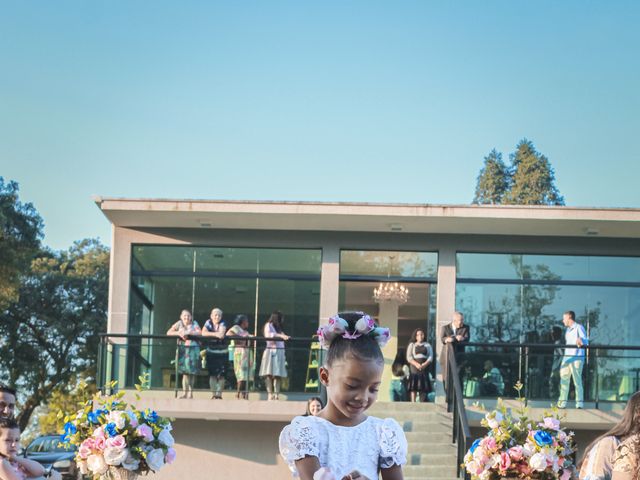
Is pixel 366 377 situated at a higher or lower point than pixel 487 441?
higher

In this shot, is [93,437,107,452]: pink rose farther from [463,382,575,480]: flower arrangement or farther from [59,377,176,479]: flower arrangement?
[463,382,575,480]: flower arrangement

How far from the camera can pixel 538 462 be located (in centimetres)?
1212

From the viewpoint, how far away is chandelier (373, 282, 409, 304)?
2283 centimetres

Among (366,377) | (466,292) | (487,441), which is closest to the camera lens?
(366,377)

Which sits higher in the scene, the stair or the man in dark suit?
the man in dark suit

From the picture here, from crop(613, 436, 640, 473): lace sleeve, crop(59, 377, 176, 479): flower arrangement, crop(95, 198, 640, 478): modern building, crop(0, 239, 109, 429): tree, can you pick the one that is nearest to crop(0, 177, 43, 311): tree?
crop(0, 239, 109, 429): tree

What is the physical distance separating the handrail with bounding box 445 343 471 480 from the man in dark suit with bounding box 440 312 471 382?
0.41 feet

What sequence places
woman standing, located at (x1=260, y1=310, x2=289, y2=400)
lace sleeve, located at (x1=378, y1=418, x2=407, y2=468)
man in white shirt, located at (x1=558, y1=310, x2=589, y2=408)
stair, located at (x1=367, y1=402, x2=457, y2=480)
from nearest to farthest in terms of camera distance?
lace sleeve, located at (x1=378, y1=418, x2=407, y2=468)
stair, located at (x1=367, y1=402, x2=457, y2=480)
man in white shirt, located at (x1=558, y1=310, x2=589, y2=408)
woman standing, located at (x1=260, y1=310, x2=289, y2=400)

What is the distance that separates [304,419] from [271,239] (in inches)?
710

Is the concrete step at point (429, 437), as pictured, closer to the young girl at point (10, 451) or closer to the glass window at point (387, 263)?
the glass window at point (387, 263)

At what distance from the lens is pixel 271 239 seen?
A: 23.0 metres

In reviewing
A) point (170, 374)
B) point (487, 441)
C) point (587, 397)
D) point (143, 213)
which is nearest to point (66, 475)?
point (170, 374)

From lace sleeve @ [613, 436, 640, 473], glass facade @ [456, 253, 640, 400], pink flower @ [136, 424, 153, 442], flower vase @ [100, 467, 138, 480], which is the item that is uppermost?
glass facade @ [456, 253, 640, 400]

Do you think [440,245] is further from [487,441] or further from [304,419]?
[304,419]
